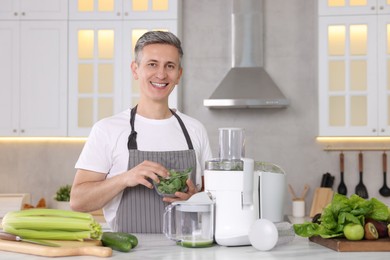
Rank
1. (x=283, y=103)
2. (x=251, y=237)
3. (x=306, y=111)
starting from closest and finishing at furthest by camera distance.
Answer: (x=251, y=237) → (x=283, y=103) → (x=306, y=111)

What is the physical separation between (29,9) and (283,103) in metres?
2.03

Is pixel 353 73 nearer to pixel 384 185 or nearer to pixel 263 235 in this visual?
pixel 384 185

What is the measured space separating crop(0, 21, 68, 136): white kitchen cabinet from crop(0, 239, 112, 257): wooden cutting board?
8.73 feet

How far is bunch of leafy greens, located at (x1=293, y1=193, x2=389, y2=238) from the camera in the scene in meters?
2.03

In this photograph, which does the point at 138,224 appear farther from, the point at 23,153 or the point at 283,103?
the point at 23,153

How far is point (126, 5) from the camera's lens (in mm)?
4543

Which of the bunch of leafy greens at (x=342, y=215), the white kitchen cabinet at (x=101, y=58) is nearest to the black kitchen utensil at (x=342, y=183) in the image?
the white kitchen cabinet at (x=101, y=58)

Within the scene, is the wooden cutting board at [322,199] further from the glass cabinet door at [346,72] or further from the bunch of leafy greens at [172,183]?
the bunch of leafy greens at [172,183]

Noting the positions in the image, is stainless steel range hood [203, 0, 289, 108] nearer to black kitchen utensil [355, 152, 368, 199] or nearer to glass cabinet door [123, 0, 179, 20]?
glass cabinet door [123, 0, 179, 20]

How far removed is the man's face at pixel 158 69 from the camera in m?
2.60

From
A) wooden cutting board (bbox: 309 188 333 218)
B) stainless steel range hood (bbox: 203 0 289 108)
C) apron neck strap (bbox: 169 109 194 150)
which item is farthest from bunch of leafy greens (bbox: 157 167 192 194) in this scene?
wooden cutting board (bbox: 309 188 333 218)

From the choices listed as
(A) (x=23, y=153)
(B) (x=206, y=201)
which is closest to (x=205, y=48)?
(A) (x=23, y=153)

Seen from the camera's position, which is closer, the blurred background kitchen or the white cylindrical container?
the white cylindrical container

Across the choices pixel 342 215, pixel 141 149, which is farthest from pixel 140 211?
pixel 342 215
